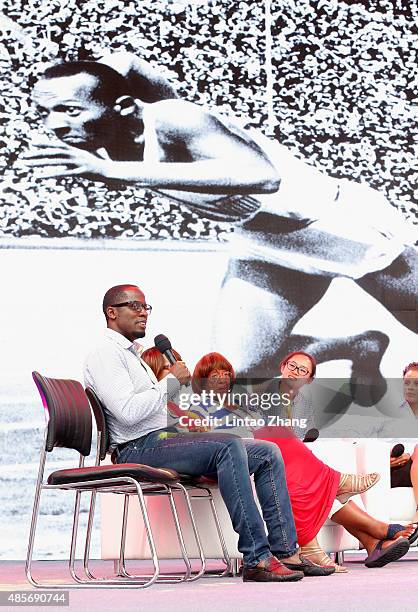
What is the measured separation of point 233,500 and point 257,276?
308 centimetres

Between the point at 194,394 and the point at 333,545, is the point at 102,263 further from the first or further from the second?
the point at 333,545

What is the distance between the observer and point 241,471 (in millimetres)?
3568

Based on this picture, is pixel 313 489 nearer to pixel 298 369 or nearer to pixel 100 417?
pixel 298 369

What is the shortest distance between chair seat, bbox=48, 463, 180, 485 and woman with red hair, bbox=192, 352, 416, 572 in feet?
2.58

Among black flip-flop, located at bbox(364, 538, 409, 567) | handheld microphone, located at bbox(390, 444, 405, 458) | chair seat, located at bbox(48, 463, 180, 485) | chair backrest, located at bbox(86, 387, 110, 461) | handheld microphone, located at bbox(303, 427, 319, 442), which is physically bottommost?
black flip-flop, located at bbox(364, 538, 409, 567)

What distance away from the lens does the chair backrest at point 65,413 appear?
140 inches

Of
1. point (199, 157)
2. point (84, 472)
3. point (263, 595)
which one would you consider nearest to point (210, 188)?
point (199, 157)

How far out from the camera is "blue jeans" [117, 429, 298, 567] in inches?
139

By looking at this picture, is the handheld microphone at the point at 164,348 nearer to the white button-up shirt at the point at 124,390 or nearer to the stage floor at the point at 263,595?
the white button-up shirt at the point at 124,390

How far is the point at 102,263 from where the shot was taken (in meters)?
6.46

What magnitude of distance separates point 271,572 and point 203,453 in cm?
42

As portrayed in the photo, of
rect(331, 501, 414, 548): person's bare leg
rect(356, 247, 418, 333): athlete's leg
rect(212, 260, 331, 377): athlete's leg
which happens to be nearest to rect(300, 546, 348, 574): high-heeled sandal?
rect(331, 501, 414, 548): person's bare leg

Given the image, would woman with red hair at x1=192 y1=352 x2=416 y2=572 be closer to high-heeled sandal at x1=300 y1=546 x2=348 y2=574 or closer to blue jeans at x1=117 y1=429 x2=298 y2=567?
high-heeled sandal at x1=300 y1=546 x2=348 y2=574

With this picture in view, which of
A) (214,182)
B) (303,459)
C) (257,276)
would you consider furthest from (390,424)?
(303,459)
